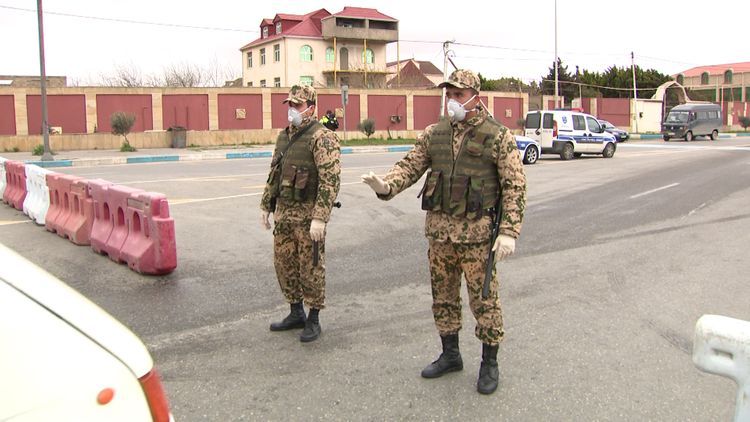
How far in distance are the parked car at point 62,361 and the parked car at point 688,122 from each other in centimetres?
4066

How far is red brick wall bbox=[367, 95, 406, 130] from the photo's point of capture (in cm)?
3944

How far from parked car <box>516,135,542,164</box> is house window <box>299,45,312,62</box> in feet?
168

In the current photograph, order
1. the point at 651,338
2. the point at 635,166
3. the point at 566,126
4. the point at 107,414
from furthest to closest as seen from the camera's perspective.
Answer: the point at 566,126 → the point at 635,166 → the point at 651,338 → the point at 107,414

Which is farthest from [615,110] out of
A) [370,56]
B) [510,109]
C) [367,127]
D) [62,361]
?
[62,361]

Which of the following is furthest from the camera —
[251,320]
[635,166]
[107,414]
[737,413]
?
[635,166]

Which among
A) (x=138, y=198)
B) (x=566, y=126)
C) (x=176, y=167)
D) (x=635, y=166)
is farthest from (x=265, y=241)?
(x=566, y=126)

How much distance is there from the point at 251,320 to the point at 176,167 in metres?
15.8

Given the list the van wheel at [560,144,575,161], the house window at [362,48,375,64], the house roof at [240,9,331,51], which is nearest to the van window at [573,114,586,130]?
the van wheel at [560,144,575,161]

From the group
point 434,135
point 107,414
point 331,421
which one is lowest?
point 331,421

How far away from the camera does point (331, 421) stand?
141 inches

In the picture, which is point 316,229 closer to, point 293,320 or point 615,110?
point 293,320

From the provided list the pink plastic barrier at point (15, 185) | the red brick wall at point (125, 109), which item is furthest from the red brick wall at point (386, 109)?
the pink plastic barrier at point (15, 185)

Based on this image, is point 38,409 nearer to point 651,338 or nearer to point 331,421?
point 331,421

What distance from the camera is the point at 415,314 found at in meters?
5.46
